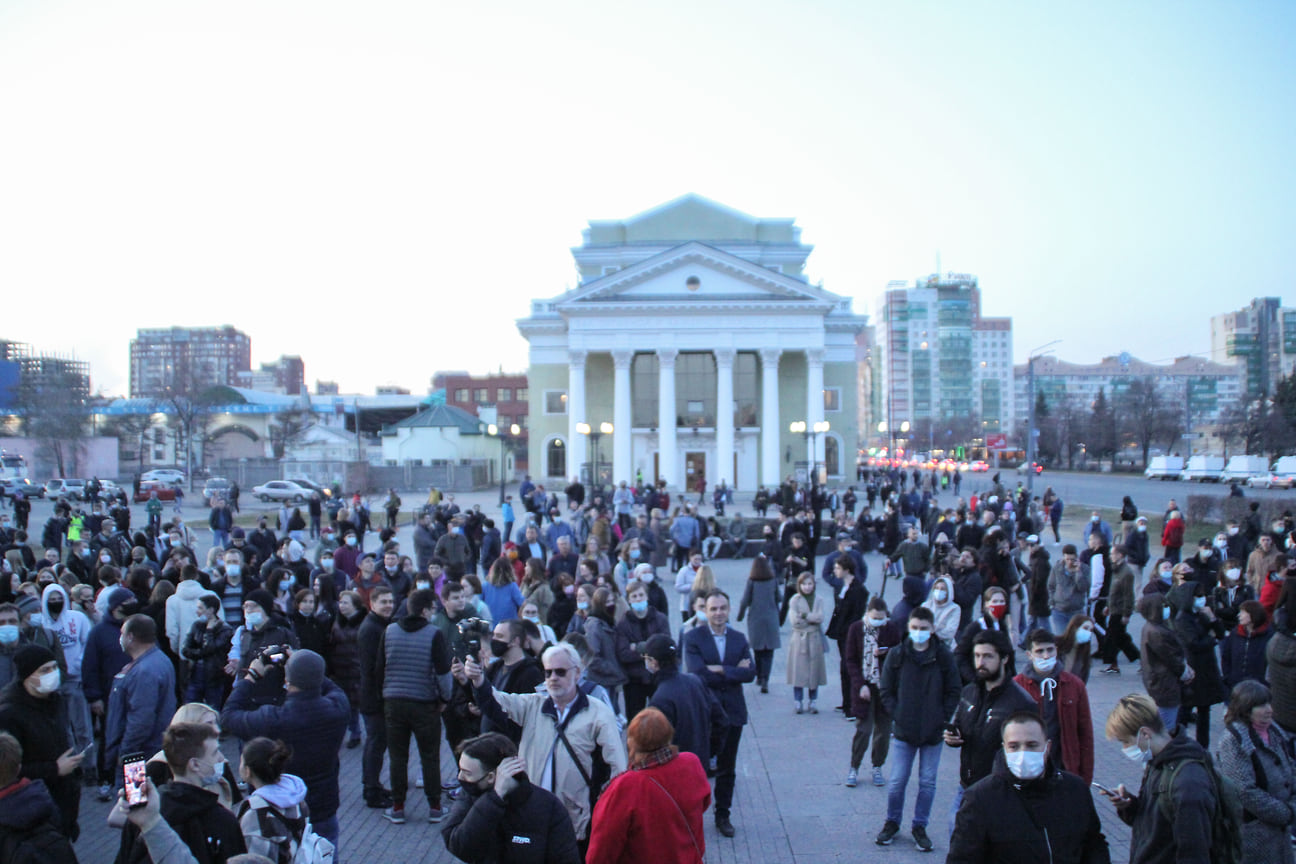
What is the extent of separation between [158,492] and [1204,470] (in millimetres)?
67388

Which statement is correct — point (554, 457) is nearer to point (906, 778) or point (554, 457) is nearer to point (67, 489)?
point (67, 489)

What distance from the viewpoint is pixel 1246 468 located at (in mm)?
61938

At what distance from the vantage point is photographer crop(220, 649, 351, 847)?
550 centimetres

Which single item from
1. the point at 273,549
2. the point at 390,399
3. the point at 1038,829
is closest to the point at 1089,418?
the point at 390,399

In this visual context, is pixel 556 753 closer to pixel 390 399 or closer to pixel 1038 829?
pixel 1038 829

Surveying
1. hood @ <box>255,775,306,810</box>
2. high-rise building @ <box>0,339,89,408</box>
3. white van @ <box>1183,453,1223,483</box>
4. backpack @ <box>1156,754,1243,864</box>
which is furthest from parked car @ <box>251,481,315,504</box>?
white van @ <box>1183,453,1223,483</box>

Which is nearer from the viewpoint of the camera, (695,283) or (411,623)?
(411,623)

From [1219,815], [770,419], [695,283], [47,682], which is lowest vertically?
[1219,815]

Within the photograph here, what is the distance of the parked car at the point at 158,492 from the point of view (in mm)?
45006

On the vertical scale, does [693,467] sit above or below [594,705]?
above

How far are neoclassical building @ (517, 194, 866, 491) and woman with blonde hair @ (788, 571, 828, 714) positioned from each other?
33.8 meters

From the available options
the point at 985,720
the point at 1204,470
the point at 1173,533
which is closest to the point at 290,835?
the point at 985,720

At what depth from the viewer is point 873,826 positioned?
721 centimetres

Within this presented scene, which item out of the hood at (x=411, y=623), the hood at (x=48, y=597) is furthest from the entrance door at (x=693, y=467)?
the hood at (x=411, y=623)
